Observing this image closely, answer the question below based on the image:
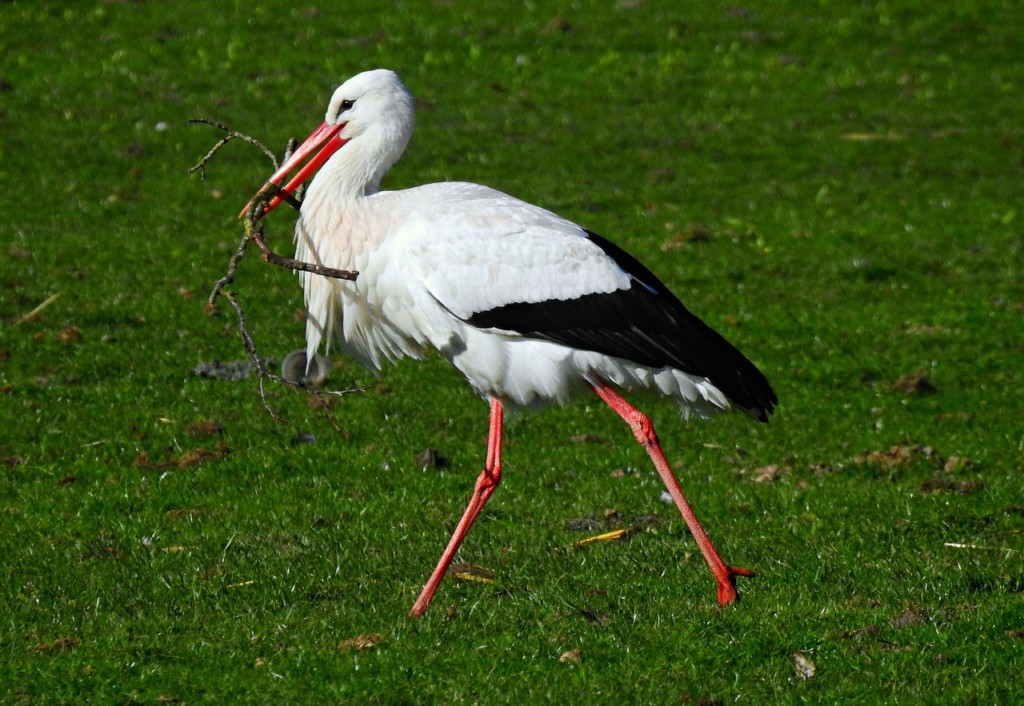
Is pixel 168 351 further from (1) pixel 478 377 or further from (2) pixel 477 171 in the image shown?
(2) pixel 477 171

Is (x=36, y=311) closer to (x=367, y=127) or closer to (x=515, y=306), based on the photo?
(x=367, y=127)

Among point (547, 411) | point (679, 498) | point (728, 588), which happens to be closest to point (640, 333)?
point (679, 498)

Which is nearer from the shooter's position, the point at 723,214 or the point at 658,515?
the point at 658,515

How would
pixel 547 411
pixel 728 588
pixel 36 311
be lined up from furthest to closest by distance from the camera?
1. pixel 36 311
2. pixel 547 411
3. pixel 728 588

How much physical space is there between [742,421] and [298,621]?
4102mm

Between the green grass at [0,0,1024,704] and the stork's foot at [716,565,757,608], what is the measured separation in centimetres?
5

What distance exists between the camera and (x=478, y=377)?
6.04 meters

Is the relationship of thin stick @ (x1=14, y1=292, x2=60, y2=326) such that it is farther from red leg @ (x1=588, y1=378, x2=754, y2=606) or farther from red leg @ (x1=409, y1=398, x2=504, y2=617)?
red leg @ (x1=588, y1=378, x2=754, y2=606)

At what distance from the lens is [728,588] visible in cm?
548

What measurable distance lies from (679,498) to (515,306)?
1.01m

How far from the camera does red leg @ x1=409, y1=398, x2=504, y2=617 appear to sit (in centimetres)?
546

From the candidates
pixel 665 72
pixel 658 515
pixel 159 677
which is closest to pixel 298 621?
pixel 159 677

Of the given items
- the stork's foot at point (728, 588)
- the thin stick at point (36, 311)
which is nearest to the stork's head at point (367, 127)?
the stork's foot at point (728, 588)

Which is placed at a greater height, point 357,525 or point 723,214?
point 357,525
